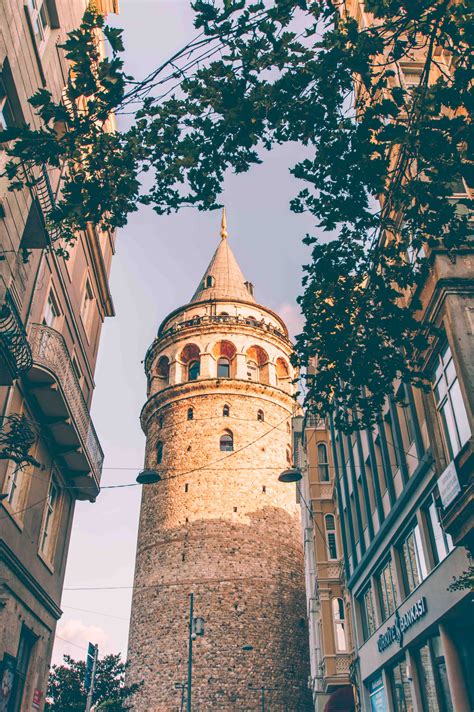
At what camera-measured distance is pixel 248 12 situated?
655cm

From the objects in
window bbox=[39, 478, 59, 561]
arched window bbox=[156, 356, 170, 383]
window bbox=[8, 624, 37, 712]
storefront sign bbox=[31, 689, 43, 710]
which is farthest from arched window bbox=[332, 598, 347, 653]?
arched window bbox=[156, 356, 170, 383]

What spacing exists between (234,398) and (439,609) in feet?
79.9

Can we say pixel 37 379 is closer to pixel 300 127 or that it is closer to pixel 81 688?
pixel 300 127

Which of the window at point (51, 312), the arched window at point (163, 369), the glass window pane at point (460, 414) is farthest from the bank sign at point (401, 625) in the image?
the arched window at point (163, 369)

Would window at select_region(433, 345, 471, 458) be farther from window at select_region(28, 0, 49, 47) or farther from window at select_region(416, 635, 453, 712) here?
window at select_region(28, 0, 49, 47)

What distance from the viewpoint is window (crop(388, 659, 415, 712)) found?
44.1 feet

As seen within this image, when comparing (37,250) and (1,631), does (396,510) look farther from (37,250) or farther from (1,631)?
(37,250)

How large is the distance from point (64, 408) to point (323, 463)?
13668mm

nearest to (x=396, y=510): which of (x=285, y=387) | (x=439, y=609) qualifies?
(x=439, y=609)

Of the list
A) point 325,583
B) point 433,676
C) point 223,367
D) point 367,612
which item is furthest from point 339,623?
point 223,367

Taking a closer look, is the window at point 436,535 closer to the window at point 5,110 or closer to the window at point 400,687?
the window at point 400,687

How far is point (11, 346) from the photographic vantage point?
32.3 ft

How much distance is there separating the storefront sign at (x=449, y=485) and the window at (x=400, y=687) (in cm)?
519

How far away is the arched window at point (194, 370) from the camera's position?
36719 mm
